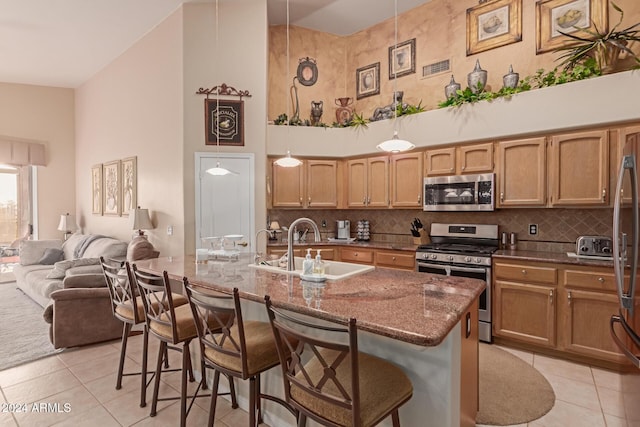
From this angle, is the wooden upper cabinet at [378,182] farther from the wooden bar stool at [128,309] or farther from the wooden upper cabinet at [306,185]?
the wooden bar stool at [128,309]

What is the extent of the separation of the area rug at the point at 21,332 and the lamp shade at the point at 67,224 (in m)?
1.54

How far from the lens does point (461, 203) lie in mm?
4188

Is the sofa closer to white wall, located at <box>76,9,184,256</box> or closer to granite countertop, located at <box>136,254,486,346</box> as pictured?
white wall, located at <box>76,9,184,256</box>

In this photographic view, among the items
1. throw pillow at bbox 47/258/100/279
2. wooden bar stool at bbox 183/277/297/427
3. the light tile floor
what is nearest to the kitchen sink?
wooden bar stool at bbox 183/277/297/427

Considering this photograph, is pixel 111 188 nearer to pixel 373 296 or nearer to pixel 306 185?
pixel 306 185

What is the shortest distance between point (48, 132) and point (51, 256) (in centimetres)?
262

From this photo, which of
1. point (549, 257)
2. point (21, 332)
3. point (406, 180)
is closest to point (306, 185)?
point (406, 180)

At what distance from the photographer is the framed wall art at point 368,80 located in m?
5.47

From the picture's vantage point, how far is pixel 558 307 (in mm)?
3326

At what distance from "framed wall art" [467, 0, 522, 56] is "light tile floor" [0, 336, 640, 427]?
141 inches

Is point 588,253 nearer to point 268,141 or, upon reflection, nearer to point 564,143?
point 564,143

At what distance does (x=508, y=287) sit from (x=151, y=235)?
4613mm

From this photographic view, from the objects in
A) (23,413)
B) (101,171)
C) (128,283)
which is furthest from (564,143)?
(101,171)

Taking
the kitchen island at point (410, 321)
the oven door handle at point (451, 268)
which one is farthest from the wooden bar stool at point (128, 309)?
the oven door handle at point (451, 268)
